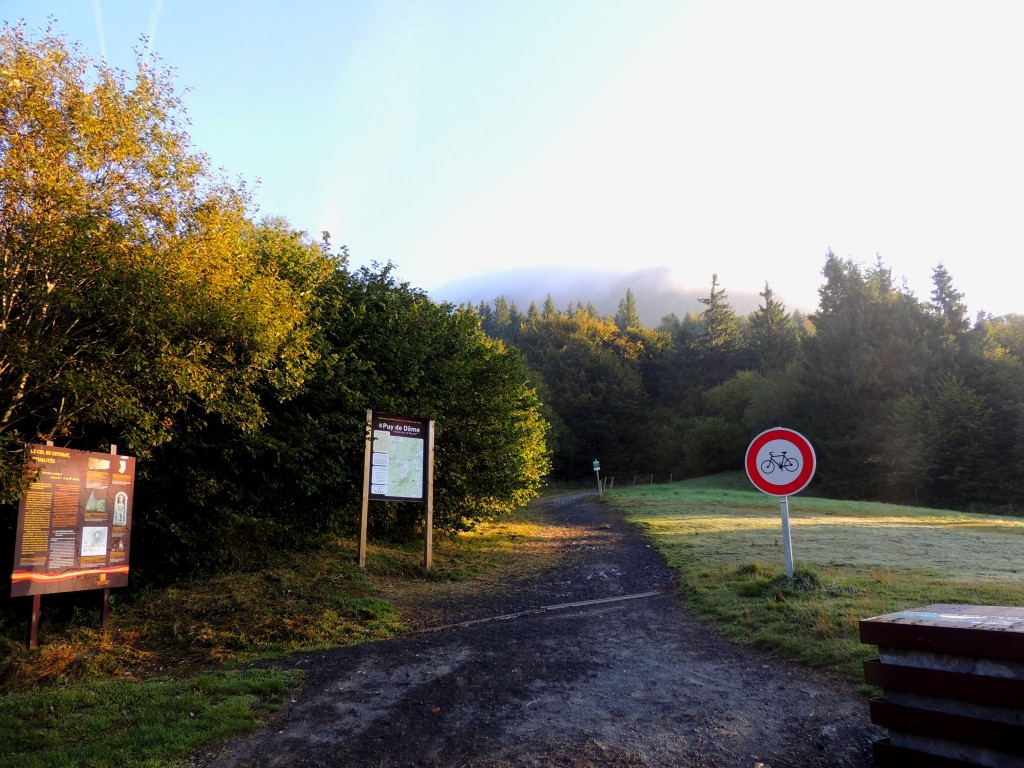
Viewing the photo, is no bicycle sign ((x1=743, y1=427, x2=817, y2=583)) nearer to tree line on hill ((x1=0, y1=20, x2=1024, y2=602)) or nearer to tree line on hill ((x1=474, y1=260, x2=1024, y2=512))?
tree line on hill ((x1=0, y1=20, x2=1024, y2=602))

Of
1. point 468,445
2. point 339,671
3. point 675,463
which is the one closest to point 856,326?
point 675,463

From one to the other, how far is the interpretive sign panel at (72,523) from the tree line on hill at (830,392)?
51988mm

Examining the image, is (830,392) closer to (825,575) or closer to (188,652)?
(825,575)

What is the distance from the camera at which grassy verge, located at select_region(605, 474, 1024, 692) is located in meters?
6.22

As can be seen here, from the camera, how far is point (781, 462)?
27.2ft

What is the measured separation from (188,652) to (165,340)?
3.46m

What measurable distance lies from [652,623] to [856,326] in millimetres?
58237

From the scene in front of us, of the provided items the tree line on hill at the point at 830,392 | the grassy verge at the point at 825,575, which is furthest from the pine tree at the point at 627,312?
the grassy verge at the point at 825,575

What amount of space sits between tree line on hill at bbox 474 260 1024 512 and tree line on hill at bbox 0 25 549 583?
48.7 m

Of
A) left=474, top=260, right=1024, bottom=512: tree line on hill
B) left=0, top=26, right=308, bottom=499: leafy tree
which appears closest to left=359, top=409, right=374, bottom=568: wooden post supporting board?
left=0, top=26, right=308, bottom=499: leafy tree

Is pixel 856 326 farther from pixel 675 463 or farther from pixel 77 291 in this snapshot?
pixel 77 291

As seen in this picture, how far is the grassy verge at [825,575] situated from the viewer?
622 centimetres

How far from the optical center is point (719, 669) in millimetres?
5547

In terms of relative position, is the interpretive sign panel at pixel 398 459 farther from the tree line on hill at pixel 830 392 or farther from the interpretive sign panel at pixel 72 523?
the tree line on hill at pixel 830 392
